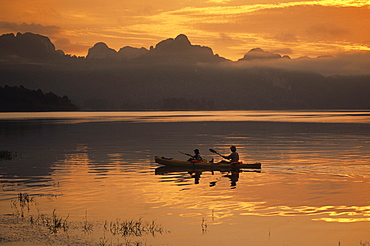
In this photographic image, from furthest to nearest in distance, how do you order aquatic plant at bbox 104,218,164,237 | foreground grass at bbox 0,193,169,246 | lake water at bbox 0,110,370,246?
aquatic plant at bbox 104,218,164,237, lake water at bbox 0,110,370,246, foreground grass at bbox 0,193,169,246

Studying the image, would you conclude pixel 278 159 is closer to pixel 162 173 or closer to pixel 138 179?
pixel 162 173

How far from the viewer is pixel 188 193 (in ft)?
95.9

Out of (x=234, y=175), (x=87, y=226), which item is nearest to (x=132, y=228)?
(x=87, y=226)

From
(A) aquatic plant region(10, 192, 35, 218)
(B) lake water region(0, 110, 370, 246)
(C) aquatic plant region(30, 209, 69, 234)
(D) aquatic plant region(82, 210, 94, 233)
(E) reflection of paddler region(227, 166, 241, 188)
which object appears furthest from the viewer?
(E) reflection of paddler region(227, 166, 241, 188)

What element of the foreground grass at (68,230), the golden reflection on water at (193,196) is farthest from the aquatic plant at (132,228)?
the golden reflection on water at (193,196)

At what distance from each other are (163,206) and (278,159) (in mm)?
25782

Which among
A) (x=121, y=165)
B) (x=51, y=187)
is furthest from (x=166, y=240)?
(x=121, y=165)

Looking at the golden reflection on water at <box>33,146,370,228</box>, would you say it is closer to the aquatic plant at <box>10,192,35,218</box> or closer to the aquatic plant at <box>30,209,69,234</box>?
the aquatic plant at <box>30,209,69,234</box>

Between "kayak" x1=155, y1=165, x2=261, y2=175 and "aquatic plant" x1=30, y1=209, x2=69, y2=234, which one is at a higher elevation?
"kayak" x1=155, y1=165, x2=261, y2=175

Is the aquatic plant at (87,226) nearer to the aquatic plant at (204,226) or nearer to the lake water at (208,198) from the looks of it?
the lake water at (208,198)

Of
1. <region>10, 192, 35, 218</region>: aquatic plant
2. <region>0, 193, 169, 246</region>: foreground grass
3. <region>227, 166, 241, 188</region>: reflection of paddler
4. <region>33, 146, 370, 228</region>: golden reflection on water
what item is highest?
<region>227, 166, 241, 188</region>: reflection of paddler

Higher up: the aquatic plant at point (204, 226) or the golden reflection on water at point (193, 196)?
the golden reflection on water at point (193, 196)

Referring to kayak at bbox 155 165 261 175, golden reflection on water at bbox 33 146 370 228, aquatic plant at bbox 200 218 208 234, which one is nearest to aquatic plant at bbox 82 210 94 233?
golden reflection on water at bbox 33 146 370 228

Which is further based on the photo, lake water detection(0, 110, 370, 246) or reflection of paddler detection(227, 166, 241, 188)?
reflection of paddler detection(227, 166, 241, 188)
